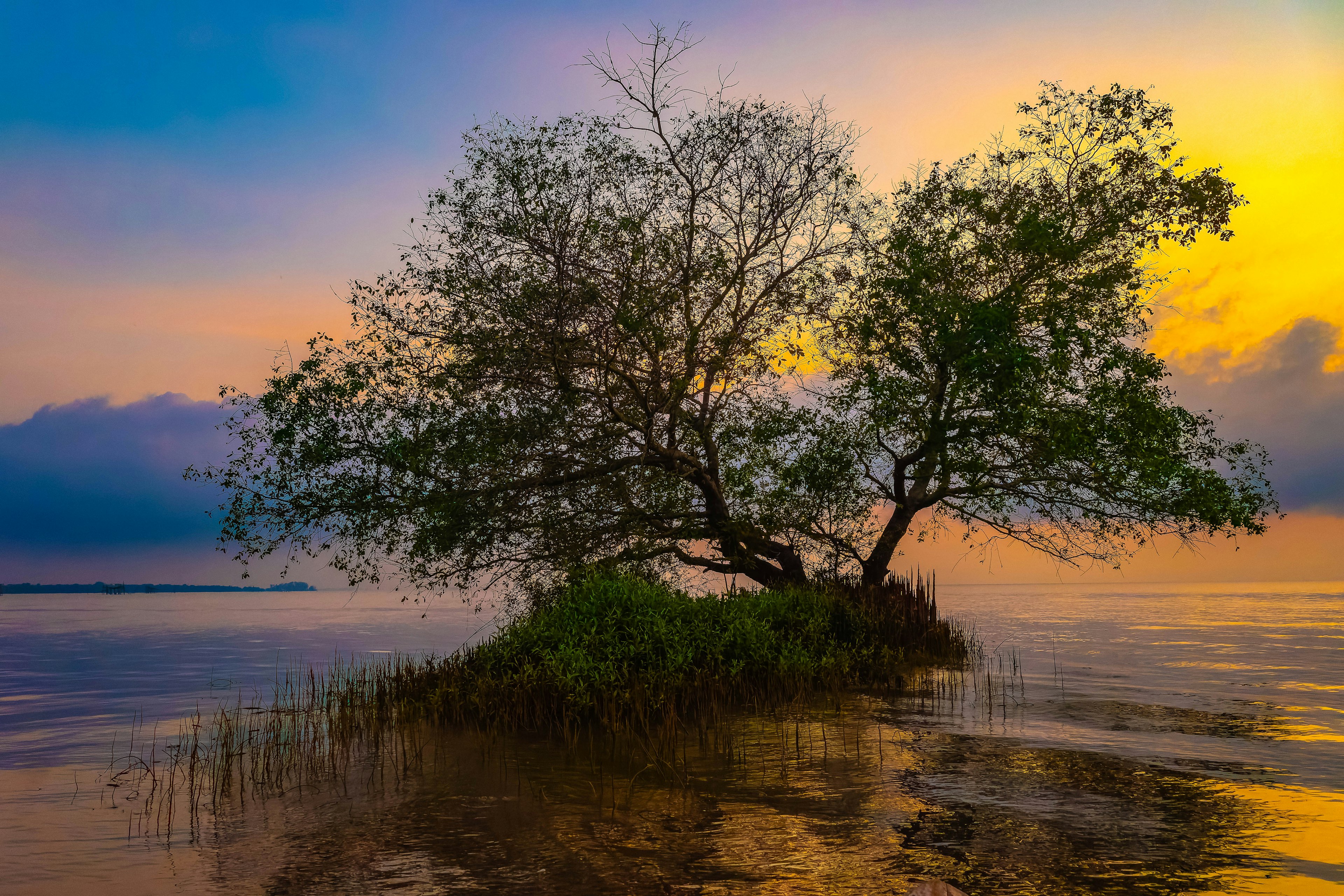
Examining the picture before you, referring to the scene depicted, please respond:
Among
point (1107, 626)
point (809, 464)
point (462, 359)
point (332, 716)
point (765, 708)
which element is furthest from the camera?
point (1107, 626)

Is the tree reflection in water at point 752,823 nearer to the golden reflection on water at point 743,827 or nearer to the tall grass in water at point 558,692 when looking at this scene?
Answer: the golden reflection on water at point 743,827

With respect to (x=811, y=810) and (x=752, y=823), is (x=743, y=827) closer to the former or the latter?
(x=752, y=823)

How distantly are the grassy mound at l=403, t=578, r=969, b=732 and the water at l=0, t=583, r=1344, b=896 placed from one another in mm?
1049

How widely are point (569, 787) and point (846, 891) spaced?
514 centimetres

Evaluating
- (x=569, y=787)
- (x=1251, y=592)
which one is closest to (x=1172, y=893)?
(x=569, y=787)

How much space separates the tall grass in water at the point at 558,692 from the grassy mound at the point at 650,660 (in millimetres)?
39

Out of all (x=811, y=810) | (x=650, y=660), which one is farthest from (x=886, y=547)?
(x=811, y=810)

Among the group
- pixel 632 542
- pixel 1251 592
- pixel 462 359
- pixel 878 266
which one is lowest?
pixel 1251 592

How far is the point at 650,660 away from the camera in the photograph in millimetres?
17656

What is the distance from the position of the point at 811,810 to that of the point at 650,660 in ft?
22.1

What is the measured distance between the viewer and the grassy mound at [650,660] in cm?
1656

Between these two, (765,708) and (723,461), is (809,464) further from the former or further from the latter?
(765,708)

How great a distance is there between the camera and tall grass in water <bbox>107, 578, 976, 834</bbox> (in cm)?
1446

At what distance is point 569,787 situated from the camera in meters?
12.5
